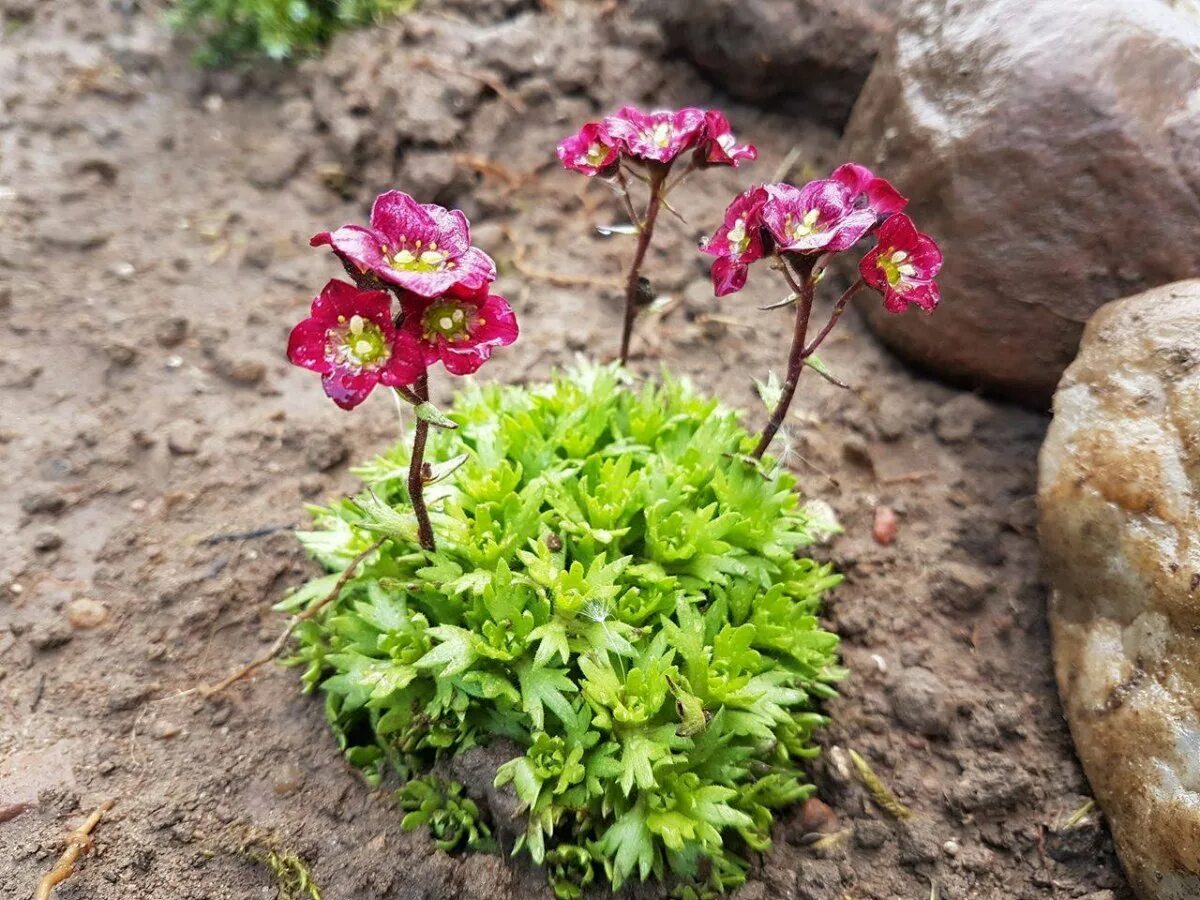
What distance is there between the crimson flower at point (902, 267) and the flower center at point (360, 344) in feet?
4.43

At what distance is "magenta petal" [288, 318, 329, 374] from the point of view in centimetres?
212

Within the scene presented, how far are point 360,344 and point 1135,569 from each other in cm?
262

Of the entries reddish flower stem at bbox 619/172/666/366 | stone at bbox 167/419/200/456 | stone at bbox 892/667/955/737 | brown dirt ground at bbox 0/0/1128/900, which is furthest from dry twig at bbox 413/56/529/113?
stone at bbox 892/667/955/737

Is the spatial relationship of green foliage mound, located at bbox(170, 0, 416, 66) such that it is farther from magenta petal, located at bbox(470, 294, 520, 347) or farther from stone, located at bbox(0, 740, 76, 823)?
stone, located at bbox(0, 740, 76, 823)

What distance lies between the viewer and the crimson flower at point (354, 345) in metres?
2.11

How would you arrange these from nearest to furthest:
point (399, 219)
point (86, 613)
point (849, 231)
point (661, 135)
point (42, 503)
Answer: point (399, 219), point (849, 231), point (661, 135), point (86, 613), point (42, 503)

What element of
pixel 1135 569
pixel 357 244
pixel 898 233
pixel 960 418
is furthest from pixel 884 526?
pixel 357 244

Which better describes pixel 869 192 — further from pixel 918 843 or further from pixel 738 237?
pixel 918 843

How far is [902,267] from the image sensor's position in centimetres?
250

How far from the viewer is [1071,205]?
3.63m

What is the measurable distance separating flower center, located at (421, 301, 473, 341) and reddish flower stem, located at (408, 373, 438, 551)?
11 centimetres

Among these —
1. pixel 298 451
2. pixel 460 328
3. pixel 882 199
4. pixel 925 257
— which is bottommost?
pixel 298 451

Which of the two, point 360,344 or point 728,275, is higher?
point 728,275

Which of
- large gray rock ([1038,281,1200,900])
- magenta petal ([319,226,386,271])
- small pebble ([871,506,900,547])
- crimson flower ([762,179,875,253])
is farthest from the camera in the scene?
small pebble ([871,506,900,547])
